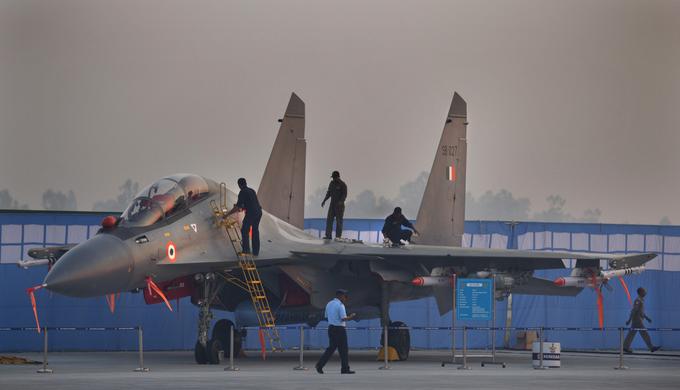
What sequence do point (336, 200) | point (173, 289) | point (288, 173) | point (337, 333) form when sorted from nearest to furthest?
1. point (337, 333)
2. point (173, 289)
3. point (336, 200)
4. point (288, 173)

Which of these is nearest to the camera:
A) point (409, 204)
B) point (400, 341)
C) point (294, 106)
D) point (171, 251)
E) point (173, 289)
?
point (171, 251)

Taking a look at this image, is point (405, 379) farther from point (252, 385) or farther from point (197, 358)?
point (197, 358)

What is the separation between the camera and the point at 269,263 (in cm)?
2105

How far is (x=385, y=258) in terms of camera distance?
22000 mm

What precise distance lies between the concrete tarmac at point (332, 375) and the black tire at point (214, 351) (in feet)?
1.26

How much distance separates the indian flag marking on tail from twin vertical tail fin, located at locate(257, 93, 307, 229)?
316 cm

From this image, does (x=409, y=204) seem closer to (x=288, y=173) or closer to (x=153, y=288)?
(x=288, y=173)

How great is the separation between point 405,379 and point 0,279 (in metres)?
12.6

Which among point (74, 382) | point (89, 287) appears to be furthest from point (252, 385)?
point (89, 287)

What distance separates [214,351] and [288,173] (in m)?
6.35

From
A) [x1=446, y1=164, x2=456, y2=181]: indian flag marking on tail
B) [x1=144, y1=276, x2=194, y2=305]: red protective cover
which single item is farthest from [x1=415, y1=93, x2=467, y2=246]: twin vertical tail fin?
[x1=144, y1=276, x2=194, y2=305]: red protective cover

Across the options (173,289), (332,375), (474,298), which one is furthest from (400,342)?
(332,375)

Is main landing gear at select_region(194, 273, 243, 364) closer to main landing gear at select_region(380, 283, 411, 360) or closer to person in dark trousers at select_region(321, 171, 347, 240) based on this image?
main landing gear at select_region(380, 283, 411, 360)

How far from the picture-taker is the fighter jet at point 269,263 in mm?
18938
